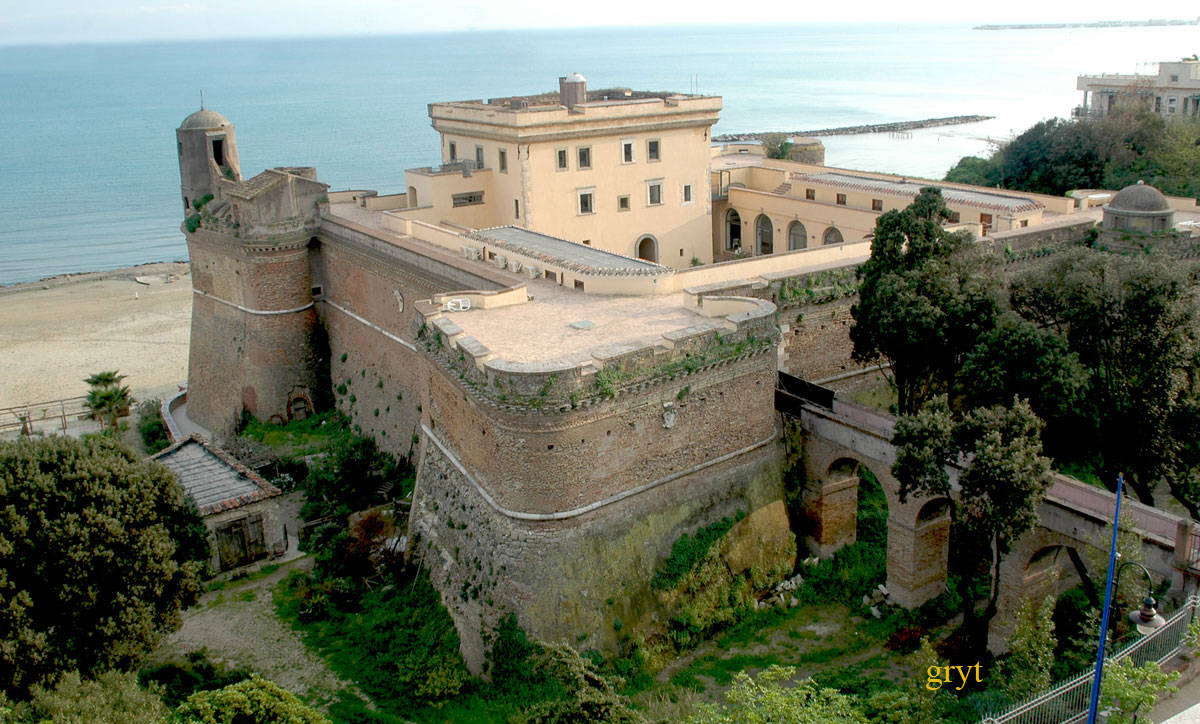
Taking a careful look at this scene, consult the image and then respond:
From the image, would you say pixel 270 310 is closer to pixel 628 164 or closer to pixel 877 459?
pixel 628 164

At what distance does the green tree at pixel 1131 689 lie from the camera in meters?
9.95

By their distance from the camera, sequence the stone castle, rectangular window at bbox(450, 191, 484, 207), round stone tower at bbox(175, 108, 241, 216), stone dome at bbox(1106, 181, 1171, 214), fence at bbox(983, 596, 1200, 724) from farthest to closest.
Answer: round stone tower at bbox(175, 108, 241, 216) < rectangular window at bbox(450, 191, 484, 207) < stone dome at bbox(1106, 181, 1171, 214) < the stone castle < fence at bbox(983, 596, 1200, 724)

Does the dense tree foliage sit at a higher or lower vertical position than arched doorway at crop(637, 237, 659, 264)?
higher

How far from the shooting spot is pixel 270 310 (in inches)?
1149

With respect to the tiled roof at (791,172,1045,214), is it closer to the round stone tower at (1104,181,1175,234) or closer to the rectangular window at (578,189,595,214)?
the round stone tower at (1104,181,1175,234)

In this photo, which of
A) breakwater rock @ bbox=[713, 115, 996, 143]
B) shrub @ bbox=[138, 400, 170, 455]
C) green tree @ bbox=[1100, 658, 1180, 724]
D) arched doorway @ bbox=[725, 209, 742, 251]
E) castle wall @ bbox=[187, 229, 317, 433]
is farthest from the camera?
breakwater rock @ bbox=[713, 115, 996, 143]

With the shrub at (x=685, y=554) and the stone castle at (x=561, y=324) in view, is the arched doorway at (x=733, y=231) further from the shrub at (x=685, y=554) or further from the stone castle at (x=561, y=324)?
the shrub at (x=685, y=554)

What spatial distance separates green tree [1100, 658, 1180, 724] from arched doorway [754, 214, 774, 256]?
79.6 ft

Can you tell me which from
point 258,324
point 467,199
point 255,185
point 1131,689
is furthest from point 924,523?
point 255,185

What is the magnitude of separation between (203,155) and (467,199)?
8300 mm

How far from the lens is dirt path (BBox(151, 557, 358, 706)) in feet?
57.2

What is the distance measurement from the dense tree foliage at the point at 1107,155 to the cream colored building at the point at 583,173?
59.6 ft

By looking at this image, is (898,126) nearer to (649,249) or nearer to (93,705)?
(649,249)

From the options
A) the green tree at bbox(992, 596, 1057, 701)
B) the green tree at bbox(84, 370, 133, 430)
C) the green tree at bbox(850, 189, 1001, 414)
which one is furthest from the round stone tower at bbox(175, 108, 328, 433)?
the green tree at bbox(992, 596, 1057, 701)
